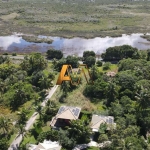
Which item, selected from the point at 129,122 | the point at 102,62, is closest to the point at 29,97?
the point at 129,122

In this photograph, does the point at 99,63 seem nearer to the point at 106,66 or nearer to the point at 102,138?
the point at 106,66

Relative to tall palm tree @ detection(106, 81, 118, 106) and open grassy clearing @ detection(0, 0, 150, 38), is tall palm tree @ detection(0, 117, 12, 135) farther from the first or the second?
open grassy clearing @ detection(0, 0, 150, 38)

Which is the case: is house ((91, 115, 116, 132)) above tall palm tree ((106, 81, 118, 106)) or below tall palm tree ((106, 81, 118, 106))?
below

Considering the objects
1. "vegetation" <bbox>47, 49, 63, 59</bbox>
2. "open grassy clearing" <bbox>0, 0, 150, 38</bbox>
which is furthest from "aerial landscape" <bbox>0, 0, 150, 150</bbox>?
"open grassy clearing" <bbox>0, 0, 150, 38</bbox>

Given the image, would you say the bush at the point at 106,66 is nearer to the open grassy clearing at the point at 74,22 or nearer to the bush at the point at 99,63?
the bush at the point at 99,63

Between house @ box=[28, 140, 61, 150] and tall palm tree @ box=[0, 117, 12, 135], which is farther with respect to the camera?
tall palm tree @ box=[0, 117, 12, 135]

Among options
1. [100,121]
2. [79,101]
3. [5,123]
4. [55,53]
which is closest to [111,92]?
[79,101]
